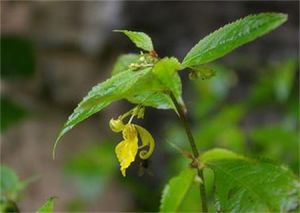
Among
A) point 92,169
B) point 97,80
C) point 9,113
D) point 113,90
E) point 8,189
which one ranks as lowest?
point 92,169

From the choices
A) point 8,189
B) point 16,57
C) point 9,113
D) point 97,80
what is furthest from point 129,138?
point 97,80

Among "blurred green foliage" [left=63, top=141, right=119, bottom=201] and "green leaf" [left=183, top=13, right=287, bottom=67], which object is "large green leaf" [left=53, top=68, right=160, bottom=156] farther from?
"blurred green foliage" [left=63, top=141, right=119, bottom=201]

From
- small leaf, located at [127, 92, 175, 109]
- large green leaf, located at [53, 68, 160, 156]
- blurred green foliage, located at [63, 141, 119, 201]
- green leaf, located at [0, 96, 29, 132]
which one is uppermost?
large green leaf, located at [53, 68, 160, 156]

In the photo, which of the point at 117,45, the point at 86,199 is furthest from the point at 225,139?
the point at 117,45

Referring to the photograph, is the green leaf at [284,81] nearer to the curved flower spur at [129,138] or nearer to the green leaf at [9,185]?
the green leaf at [9,185]

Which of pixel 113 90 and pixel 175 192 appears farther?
pixel 175 192

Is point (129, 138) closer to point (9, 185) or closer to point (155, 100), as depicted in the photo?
point (155, 100)

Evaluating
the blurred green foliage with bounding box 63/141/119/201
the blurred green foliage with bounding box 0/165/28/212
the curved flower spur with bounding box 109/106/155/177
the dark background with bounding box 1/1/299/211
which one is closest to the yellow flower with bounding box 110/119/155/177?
the curved flower spur with bounding box 109/106/155/177
